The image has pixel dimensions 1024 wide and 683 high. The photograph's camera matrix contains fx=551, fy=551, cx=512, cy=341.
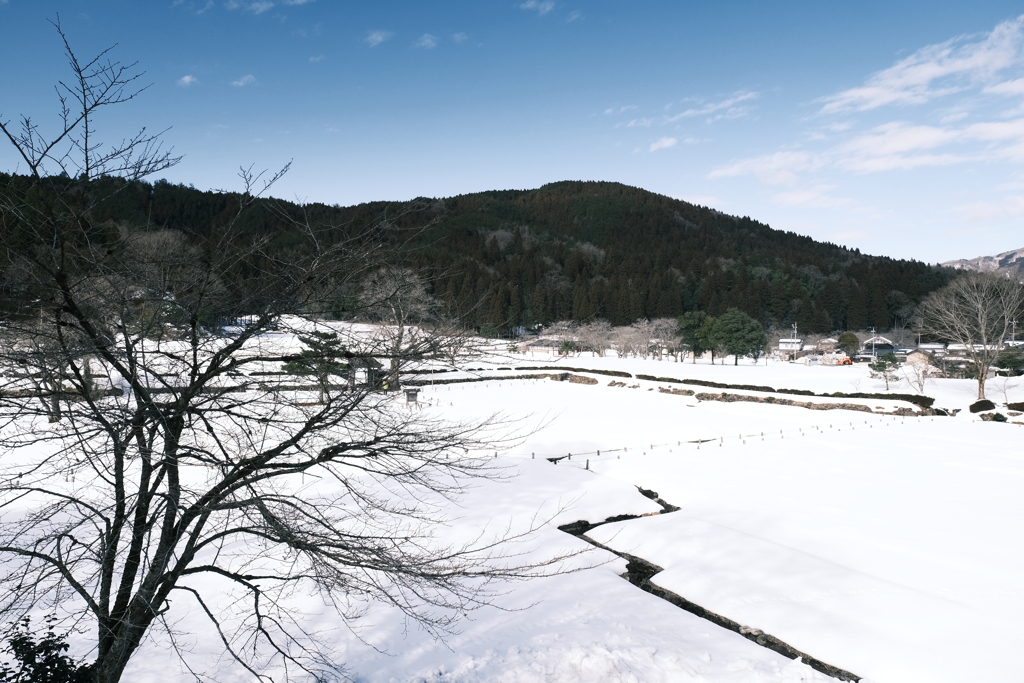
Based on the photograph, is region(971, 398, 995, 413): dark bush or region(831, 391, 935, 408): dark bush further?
region(831, 391, 935, 408): dark bush

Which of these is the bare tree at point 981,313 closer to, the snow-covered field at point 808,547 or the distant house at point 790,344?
the snow-covered field at point 808,547

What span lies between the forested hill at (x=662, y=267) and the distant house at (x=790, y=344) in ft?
14.2

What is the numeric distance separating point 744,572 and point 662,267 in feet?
243

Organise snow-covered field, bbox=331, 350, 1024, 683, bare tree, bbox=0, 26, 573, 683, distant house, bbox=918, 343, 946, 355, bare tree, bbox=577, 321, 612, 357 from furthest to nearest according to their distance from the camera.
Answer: bare tree, bbox=577, 321, 612, 357
distant house, bbox=918, 343, 946, 355
snow-covered field, bbox=331, 350, 1024, 683
bare tree, bbox=0, 26, 573, 683

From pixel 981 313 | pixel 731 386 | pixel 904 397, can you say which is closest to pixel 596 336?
pixel 731 386

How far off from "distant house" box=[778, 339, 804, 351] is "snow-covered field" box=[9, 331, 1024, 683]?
4118cm

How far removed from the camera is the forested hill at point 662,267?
60.8m

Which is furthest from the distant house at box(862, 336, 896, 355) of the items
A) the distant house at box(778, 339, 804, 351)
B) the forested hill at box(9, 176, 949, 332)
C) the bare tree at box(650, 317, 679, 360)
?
the bare tree at box(650, 317, 679, 360)

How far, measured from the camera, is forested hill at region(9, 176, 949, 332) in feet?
200

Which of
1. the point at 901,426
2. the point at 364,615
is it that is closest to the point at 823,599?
the point at 364,615

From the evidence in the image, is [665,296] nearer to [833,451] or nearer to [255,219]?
[833,451]

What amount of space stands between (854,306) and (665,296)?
21826mm

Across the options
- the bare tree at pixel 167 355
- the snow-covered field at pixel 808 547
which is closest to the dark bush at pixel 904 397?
the snow-covered field at pixel 808 547

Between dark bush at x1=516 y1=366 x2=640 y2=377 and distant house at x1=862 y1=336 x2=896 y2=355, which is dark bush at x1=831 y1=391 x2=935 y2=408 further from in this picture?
distant house at x1=862 y1=336 x2=896 y2=355
